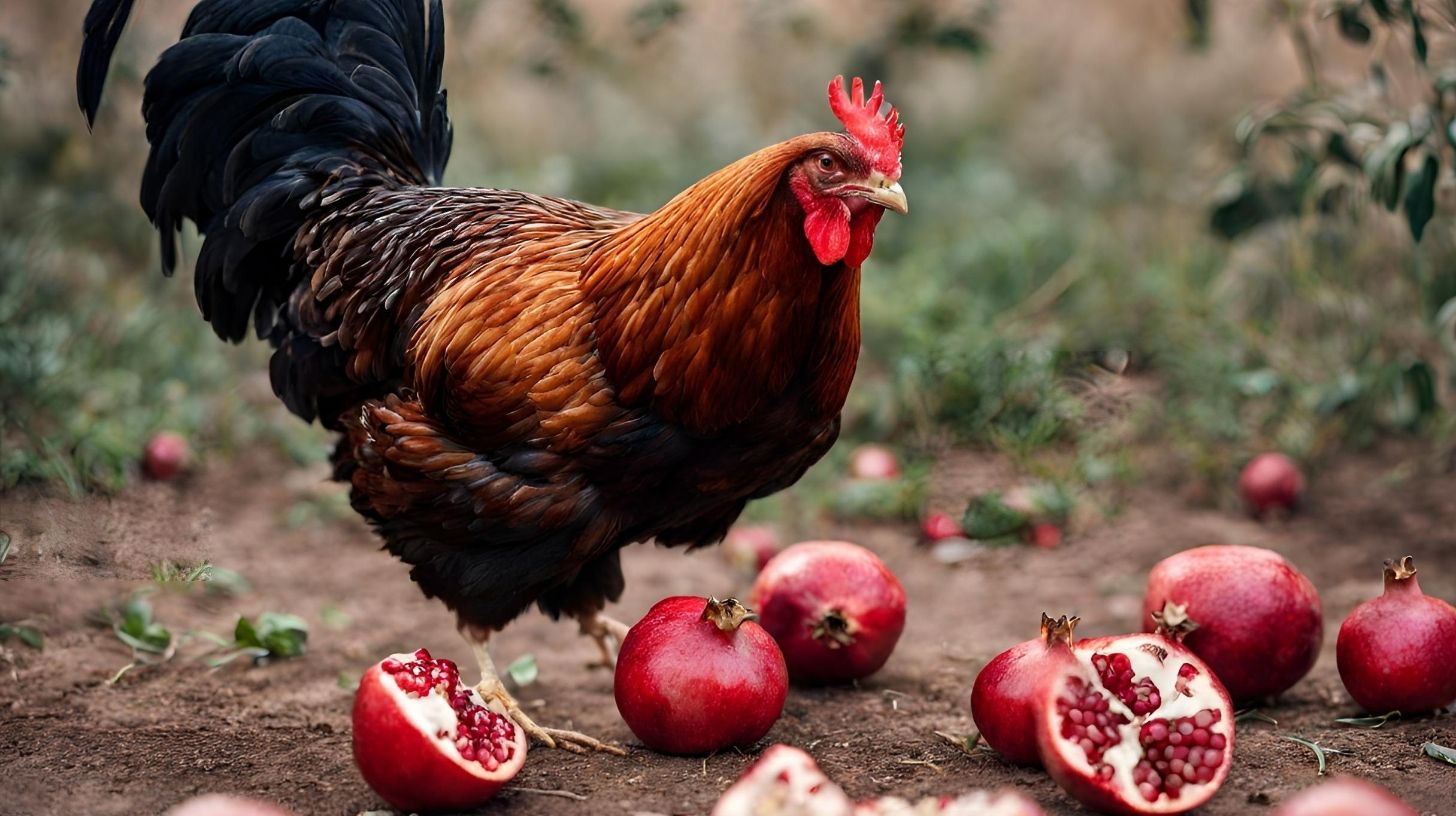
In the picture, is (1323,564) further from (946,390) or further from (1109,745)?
(1109,745)

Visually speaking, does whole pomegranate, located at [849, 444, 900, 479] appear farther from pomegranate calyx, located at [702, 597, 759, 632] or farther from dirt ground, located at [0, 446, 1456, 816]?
pomegranate calyx, located at [702, 597, 759, 632]

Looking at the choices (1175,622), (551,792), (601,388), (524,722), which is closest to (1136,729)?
(1175,622)

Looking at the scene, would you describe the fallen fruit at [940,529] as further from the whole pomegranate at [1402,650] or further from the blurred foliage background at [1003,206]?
the whole pomegranate at [1402,650]

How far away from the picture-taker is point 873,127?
3.36 metres

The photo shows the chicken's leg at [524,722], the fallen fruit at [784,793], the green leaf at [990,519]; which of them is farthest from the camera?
the green leaf at [990,519]

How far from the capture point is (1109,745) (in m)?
2.88

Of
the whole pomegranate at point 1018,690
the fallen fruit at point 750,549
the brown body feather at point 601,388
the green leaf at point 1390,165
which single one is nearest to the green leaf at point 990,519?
the fallen fruit at point 750,549

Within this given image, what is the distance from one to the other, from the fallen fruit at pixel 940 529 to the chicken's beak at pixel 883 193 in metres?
3.00

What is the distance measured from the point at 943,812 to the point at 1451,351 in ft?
14.8

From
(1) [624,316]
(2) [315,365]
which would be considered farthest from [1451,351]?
(2) [315,365]

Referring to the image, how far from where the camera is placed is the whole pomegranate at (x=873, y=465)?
6.59 metres

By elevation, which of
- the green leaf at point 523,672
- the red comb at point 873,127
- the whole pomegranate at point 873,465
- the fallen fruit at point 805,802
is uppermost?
the red comb at point 873,127

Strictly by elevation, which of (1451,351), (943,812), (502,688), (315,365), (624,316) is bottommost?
(502,688)

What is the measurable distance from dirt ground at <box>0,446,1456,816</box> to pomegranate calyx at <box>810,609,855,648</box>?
0.70 ft
